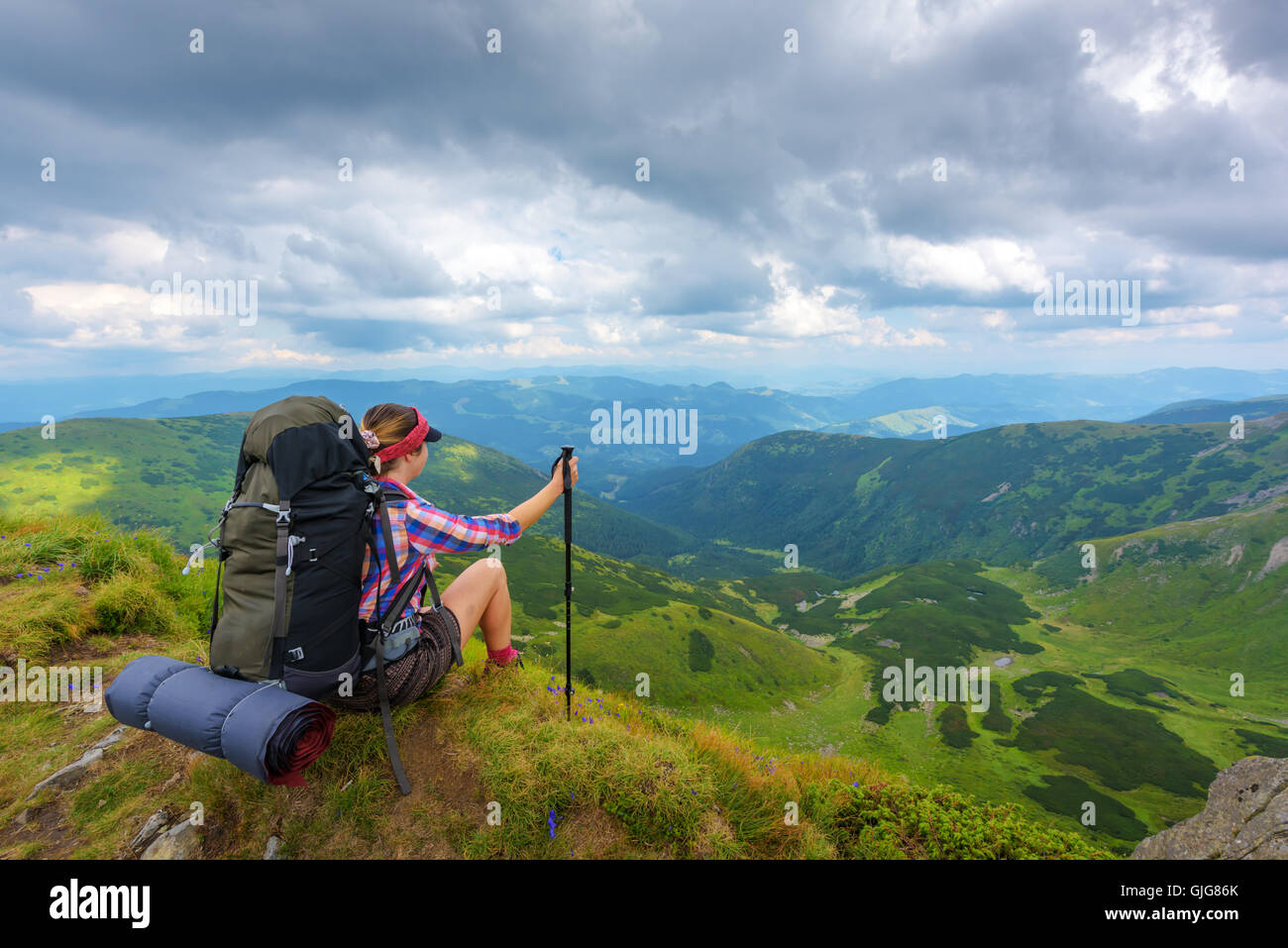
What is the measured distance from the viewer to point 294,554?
5.21 metres

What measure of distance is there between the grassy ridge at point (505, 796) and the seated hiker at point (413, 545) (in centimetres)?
97

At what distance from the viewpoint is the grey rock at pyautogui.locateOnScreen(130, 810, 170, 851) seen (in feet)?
18.5

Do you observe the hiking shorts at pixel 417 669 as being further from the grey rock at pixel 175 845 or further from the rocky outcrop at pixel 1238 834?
the rocky outcrop at pixel 1238 834

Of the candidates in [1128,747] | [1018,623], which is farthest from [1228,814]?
[1018,623]

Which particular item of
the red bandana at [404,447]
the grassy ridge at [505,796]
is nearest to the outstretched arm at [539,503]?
the red bandana at [404,447]

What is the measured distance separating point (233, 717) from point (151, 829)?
2.52 meters

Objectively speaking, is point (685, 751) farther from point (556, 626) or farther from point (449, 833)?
point (556, 626)

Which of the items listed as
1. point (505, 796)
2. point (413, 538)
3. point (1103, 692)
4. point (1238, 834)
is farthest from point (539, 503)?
point (1103, 692)

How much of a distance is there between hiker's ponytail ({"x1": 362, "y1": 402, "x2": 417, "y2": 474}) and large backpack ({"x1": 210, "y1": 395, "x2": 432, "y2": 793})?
60 centimetres

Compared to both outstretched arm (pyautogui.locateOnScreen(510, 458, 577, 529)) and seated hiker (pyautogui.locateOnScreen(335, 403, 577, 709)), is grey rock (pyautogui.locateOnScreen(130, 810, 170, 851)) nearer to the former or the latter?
seated hiker (pyautogui.locateOnScreen(335, 403, 577, 709))

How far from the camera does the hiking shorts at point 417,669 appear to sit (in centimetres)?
646

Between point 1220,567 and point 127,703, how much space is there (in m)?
277

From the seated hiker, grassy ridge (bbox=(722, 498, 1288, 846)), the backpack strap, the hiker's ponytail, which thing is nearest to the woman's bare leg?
the seated hiker

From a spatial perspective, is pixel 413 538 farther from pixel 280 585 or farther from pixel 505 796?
pixel 505 796
